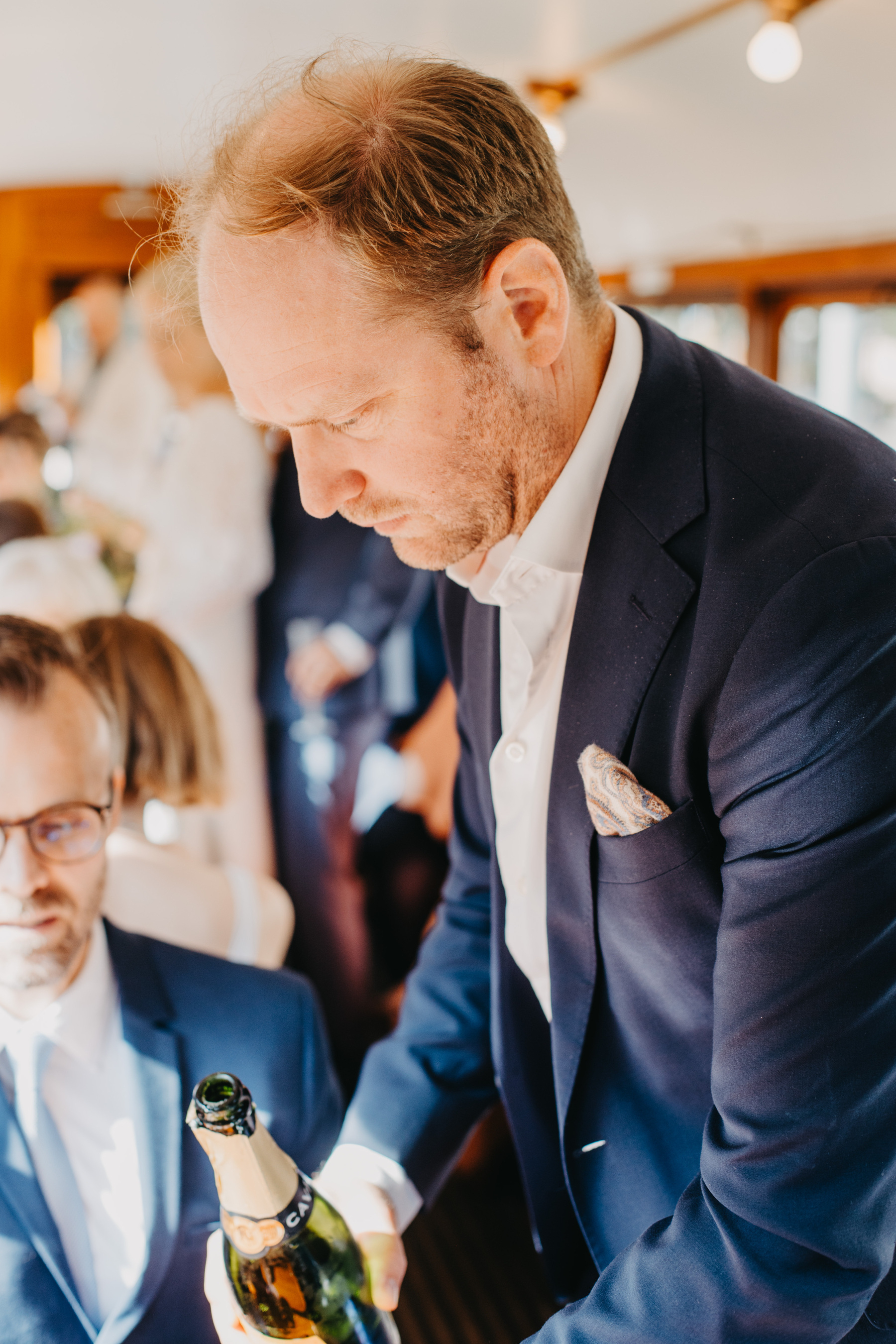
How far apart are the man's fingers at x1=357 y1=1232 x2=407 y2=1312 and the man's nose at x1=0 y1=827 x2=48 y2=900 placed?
43 cm

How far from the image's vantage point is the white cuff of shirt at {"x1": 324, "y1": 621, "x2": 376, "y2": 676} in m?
2.47

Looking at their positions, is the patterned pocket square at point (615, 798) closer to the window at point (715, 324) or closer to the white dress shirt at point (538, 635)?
the white dress shirt at point (538, 635)

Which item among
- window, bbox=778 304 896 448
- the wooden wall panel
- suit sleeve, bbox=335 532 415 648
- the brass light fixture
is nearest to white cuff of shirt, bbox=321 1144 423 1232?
the brass light fixture

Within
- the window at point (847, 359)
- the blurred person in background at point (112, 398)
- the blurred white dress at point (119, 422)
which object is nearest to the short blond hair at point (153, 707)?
the blurred person in background at point (112, 398)

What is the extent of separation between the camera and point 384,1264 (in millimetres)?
889

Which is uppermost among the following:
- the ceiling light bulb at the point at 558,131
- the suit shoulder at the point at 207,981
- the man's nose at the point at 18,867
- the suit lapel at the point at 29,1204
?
the ceiling light bulb at the point at 558,131

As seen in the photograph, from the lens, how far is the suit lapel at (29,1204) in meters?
0.82

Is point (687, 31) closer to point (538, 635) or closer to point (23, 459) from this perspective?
point (23, 459)

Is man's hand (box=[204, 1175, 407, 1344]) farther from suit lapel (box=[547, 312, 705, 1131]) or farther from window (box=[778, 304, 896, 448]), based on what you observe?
window (box=[778, 304, 896, 448])

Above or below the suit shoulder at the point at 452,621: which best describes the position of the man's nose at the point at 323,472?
above

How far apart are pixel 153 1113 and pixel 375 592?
1722mm

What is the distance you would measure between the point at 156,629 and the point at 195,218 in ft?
1.87

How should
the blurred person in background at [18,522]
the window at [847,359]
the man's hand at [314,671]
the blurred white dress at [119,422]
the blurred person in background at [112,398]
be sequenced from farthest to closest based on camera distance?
the window at [847,359] < the blurred white dress at [119,422] < the blurred person in background at [112,398] < the man's hand at [314,671] < the blurred person in background at [18,522]

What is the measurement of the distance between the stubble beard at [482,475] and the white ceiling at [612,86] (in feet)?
4.23
